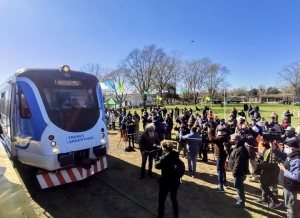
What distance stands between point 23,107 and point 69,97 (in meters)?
1.19

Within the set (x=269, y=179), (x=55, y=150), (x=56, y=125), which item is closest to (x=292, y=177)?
(x=269, y=179)

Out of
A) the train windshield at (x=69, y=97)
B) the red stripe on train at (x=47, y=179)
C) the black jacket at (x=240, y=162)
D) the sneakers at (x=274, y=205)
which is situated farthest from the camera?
the train windshield at (x=69, y=97)

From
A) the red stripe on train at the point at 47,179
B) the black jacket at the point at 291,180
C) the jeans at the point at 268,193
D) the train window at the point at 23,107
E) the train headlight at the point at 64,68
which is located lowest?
the jeans at the point at 268,193

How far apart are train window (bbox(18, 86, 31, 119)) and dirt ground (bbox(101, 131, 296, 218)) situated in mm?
3104

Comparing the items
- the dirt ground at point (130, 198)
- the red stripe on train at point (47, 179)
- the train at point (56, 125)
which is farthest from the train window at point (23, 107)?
the dirt ground at point (130, 198)

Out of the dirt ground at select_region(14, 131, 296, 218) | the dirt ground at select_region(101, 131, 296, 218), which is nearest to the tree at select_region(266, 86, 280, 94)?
the dirt ground at select_region(101, 131, 296, 218)

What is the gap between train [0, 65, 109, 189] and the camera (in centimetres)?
524

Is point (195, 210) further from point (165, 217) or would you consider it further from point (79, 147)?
point (79, 147)

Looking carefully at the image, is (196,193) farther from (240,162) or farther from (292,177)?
(292,177)

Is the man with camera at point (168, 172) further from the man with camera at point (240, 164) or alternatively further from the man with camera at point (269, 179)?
the man with camera at point (269, 179)

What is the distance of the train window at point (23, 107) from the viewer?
5.40m

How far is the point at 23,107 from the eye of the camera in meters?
A: 5.48

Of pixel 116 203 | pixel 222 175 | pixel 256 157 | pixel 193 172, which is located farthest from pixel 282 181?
pixel 116 203

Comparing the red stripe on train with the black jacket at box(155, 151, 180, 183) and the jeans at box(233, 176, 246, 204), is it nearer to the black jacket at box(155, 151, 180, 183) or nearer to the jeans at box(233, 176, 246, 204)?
the black jacket at box(155, 151, 180, 183)
